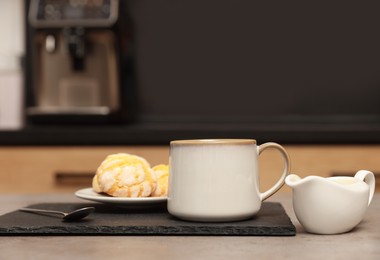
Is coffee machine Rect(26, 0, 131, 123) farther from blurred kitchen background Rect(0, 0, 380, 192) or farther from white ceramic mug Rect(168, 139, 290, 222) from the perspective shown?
white ceramic mug Rect(168, 139, 290, 222)

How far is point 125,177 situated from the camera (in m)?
0.95

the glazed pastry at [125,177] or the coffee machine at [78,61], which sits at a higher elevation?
the coffee machine at [78,61]

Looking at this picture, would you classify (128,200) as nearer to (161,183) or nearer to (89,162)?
(161,183)

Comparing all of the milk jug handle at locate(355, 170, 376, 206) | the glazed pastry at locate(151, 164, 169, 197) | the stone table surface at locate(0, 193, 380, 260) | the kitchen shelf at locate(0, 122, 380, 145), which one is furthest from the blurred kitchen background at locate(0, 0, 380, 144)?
the stone table surface at locate(0, 193, 380, 260)

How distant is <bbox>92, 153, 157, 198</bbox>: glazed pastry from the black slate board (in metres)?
0.04

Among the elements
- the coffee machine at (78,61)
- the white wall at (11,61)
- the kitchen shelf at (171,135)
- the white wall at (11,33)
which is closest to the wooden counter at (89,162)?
the kitchen shelf at (171,135)

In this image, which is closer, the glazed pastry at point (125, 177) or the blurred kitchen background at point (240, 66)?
the glazed pastry at point (125, 177)

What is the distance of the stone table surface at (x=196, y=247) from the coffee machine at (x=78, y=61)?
1.59 metres

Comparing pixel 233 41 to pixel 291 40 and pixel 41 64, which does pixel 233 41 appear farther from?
pixel 41 64

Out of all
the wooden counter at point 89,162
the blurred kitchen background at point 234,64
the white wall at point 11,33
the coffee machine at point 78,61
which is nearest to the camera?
the wooden counter at point 89,162

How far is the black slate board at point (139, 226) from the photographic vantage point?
0.80m

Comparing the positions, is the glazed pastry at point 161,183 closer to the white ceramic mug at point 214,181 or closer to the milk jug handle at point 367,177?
the white ceramic mug at point 214,181

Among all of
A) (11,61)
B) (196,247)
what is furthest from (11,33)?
(196,247)

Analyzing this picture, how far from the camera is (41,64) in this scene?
2400mm
